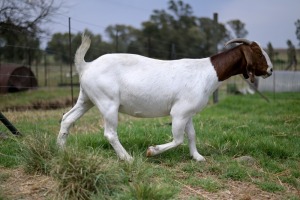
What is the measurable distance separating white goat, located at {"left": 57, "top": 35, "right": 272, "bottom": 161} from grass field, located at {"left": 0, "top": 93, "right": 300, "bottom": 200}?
1.38 feet

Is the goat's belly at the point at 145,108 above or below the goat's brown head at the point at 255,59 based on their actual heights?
below

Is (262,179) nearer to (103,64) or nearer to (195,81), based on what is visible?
(195,81)

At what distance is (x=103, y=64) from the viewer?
17.4 feet

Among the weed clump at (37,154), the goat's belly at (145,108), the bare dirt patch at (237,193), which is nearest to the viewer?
the bare dirt patch at (237,193)

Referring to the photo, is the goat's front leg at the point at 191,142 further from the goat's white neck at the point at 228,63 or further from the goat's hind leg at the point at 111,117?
the goat's hind leg at the point at 111,117

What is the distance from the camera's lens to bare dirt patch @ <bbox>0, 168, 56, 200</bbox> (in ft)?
12.9

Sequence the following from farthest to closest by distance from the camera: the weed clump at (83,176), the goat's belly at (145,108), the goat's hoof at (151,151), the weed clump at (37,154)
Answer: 1. the goat's belly at (145,108)
2. the goat's hoof at (151,151)
3. the weed clump at (37,154)
4. the weed clump at (83,176)

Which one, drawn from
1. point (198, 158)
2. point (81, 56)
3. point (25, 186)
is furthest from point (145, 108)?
point (25, 186)

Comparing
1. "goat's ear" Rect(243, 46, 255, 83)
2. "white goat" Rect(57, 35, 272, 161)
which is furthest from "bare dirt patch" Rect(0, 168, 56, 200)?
"goat's ear" Rect(243, 46, 255, 83)

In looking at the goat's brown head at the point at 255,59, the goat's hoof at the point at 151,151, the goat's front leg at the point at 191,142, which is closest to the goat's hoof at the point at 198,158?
the goat's front leg at the point at 191,142

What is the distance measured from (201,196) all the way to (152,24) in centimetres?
3351

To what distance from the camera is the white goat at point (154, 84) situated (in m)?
5.23

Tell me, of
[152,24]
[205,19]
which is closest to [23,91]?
[152,24]

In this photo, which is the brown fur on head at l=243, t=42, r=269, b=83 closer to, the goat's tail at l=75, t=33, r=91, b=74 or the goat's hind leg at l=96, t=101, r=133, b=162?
the goat's hind leg at l=96, t=101, r=133, b=162
